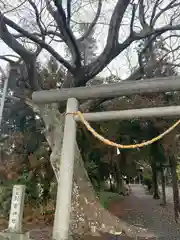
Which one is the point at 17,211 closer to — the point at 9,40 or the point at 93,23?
the point at 9,40

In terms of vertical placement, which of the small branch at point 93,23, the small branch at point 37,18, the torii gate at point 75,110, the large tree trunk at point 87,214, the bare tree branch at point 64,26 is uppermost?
the small branch at point 93,23

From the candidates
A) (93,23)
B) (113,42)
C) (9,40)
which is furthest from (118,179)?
(9,40)

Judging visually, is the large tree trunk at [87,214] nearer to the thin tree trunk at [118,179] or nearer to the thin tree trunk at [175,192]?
Result: the thin tree trunk at [175,192]

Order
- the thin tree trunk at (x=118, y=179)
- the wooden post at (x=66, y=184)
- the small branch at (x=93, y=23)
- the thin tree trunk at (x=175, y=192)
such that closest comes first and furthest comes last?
the wooden post at (x=66, y=184)
the small branch at (x=93, y=23)
the thin tree trunk at (x=175, y=192)
the thin tree trunk at (x=118, y=179)

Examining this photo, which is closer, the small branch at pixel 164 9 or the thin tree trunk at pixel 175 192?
the small branch at pixel 164 9

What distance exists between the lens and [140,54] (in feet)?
30.1

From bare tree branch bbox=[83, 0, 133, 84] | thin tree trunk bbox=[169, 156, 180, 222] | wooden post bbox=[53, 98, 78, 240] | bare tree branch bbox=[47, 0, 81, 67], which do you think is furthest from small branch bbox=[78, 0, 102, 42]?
thin tree trunk bbox=[169, 156, 180, 222]

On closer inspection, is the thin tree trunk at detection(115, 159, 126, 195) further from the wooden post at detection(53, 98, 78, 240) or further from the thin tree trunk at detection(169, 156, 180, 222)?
the wooden post at detection(53, 98, 78, 240)

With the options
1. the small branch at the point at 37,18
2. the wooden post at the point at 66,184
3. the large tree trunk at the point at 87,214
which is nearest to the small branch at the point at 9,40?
the small branch at the point at 37,18

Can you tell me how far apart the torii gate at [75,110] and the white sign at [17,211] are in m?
0.62

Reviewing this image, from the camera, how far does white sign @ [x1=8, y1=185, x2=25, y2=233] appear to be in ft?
13.8

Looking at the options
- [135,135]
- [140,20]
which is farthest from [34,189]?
[140,20]

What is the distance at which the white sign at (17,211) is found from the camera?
4.20 metres

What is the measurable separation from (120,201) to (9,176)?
7796 mm
